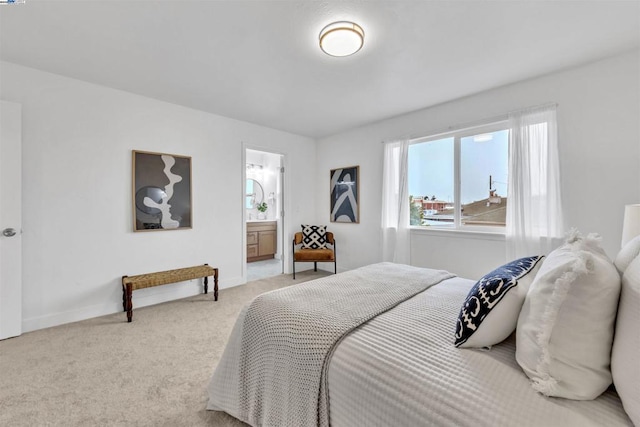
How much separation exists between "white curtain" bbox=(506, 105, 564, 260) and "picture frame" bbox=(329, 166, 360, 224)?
2153mm

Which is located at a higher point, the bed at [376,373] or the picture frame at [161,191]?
the picture frame at [161,191]

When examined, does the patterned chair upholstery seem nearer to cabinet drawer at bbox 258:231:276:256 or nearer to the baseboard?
the baseboard

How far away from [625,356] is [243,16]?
249 cm

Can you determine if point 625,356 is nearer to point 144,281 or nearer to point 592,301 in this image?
point 592,301

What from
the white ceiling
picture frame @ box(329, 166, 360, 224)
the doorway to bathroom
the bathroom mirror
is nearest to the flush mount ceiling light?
the white ceiling

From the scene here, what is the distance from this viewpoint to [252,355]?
1381mm

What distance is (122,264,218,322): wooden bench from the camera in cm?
282

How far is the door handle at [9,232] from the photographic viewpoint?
241 centimetres

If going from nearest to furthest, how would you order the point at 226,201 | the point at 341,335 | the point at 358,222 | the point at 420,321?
the point at 341,335 → the point at 420,321 → the point at 226,201 → the point at 358,222

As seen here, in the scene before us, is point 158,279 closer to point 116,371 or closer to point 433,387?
point 116,371

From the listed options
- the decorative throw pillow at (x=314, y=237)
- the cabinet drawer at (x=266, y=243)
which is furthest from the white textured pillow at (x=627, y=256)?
the cabinet drawer at (x=266, y=243)

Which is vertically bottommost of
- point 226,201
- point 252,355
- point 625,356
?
point 252,355

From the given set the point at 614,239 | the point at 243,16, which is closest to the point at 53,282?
the point at 243,16

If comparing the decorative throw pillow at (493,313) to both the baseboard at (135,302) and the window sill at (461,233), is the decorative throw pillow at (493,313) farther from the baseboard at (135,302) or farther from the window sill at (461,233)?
the baseboard at (135,302)
